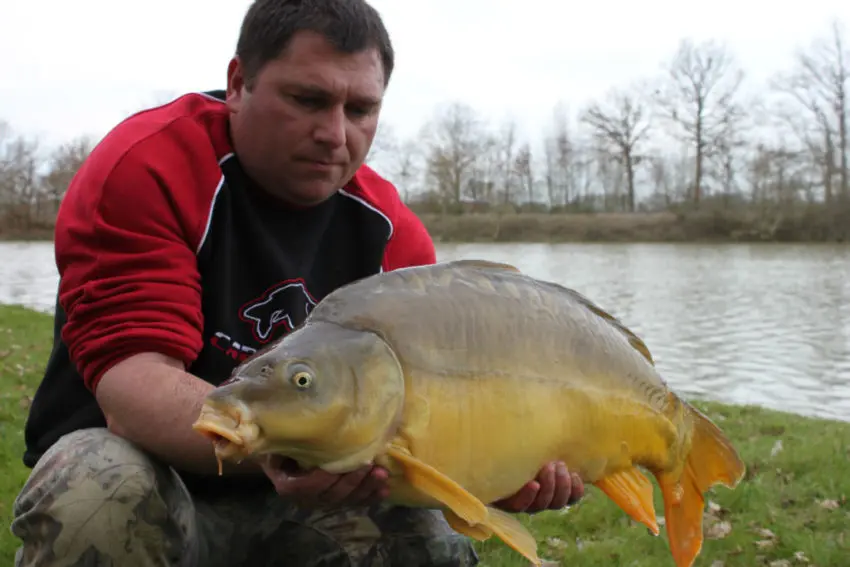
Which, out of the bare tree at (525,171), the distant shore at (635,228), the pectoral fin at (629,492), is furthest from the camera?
the bare tree at (525,171)

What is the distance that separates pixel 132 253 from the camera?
1826 millimetres

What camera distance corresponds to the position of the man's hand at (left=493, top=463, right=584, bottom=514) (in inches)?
Result: 65.9

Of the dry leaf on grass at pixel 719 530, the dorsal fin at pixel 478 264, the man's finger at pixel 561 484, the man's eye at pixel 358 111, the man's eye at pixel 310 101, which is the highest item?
the man's eye at pixel 310 101

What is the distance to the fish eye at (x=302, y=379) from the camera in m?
1.32

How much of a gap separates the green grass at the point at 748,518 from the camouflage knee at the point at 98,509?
1.40 m

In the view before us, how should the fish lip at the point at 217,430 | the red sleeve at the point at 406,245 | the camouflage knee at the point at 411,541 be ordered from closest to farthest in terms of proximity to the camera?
the fish lip at the point at 217,430 < the camouflage knee at the point at 411,541 < the red sleeve at the point at 406,245

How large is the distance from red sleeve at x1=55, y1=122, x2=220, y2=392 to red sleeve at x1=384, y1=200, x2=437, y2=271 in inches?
22.7

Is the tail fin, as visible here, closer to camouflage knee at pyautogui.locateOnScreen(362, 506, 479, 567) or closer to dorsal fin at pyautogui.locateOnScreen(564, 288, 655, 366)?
dorsal fin at pyautogui.locateOnScreen(564, 288, 655, 366)

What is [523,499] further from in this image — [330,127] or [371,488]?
[330,127]

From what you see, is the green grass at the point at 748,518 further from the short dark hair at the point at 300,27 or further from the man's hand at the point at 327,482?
the short dark hair at the point at 300,27

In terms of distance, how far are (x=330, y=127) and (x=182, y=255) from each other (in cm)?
46

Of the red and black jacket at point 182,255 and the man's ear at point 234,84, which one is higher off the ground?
the man's ear at point 234,84

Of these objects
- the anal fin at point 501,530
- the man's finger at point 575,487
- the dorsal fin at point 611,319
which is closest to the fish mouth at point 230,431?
the anal fin at point 501,530

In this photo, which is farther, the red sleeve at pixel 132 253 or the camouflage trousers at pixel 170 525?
the red sleeve at pixel 132 253
